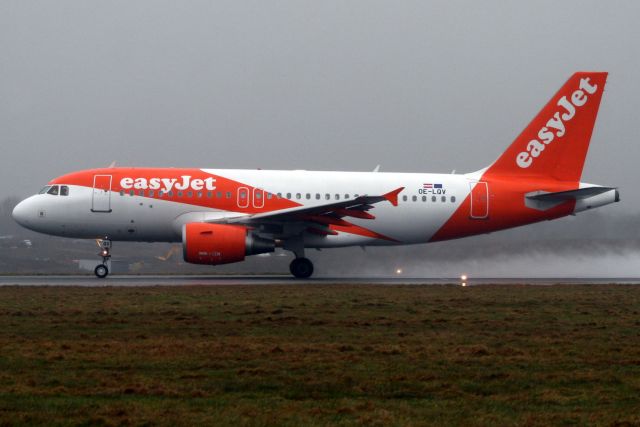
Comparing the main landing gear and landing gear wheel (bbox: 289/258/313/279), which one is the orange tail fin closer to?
landing gear wheel (bbox: 289/258/313/279)

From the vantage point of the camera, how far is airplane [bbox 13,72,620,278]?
30891 mm

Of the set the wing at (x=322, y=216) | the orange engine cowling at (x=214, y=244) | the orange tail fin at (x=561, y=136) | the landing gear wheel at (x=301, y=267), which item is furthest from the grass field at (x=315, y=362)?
the orange tail fin at (x=561, y=136)

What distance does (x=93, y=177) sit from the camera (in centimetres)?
3203

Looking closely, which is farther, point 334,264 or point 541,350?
point 334,264

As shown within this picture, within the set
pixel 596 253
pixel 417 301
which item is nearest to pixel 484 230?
pixel 596 253

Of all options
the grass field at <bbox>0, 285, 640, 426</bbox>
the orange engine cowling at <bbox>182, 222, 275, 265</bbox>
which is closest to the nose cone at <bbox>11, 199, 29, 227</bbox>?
the orange engine cowling at <bbox>182, 222, 275, 265</bbox>

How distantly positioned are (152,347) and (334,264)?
22987 mm

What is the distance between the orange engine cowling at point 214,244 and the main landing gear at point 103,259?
3443 millimetres

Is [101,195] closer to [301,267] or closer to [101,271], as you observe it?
[101,271]

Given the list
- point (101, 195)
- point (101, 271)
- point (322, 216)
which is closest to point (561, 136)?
point (322, 216)

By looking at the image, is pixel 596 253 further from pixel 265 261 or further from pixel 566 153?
pixel 265 261

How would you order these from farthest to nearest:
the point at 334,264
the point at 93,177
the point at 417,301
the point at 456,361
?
the point at 334,264 → the point at 93,177 → the point at 417,301 → the point at 456,361

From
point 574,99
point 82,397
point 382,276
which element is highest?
point 574,99

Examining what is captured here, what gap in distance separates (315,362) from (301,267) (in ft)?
65.4
